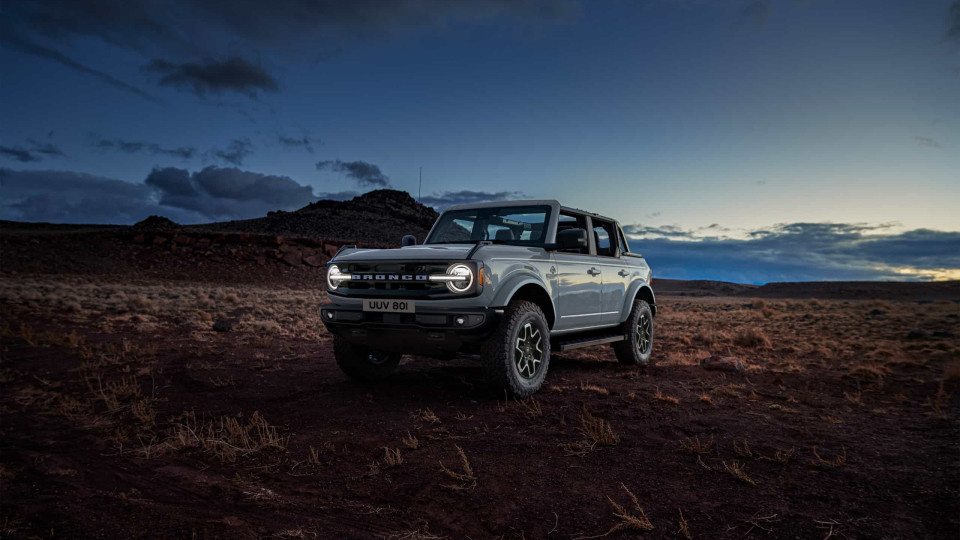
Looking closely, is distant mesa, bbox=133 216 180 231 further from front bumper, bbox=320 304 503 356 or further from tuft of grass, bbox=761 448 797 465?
tuft of grass, bbox=761 448 797 465

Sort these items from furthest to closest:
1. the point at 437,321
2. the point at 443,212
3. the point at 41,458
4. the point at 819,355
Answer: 1. the point at 819,355
2. the point at 443,212
3. the point at 437,321
4. the point at 41,458

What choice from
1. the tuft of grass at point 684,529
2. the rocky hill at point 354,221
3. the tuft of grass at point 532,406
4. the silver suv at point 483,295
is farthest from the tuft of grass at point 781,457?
the rocky hill at point 354,221

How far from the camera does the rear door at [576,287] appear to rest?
6.66m

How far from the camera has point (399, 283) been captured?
574 cm

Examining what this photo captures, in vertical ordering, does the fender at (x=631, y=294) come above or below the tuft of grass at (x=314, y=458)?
above

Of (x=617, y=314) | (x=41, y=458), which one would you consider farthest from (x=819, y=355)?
(x=41, y=458)

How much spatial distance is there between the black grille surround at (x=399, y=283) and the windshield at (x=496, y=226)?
125 centimetres

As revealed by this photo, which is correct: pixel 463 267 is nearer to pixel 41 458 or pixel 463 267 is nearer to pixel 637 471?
pixel 637 471

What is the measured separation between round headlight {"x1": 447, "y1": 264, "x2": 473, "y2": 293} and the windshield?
4.45ft

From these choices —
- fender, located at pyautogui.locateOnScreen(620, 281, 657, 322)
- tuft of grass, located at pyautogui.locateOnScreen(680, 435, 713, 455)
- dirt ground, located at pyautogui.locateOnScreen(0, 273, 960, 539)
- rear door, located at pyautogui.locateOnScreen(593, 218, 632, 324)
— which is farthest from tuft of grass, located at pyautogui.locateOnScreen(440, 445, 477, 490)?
fender, located at pyautogui.locateOnScreen(620, 281, 657, 322)

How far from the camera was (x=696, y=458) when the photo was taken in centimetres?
421

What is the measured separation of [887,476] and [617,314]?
4.39 metres

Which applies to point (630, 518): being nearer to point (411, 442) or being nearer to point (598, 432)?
point (598, 432)

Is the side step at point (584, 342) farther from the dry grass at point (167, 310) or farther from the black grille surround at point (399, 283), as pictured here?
the dry grass at point (167, 310)
